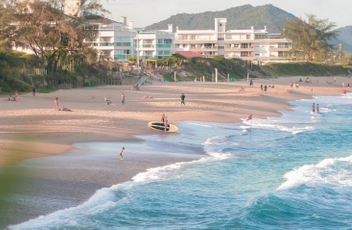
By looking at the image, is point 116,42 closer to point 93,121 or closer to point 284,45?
point 93,121

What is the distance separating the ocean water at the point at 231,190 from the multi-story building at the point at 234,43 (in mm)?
94493

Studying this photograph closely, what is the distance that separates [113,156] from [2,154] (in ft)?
12.2

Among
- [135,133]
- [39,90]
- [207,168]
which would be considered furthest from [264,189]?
[39,90]

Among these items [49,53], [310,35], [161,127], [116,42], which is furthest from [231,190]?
[310,35]

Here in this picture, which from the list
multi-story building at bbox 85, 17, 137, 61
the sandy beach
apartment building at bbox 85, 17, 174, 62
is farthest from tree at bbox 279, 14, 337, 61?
the sandy beach

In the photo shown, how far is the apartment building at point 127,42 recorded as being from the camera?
8181 cm

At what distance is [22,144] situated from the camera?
69.2ft

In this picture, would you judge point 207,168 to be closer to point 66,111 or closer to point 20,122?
point 20,122

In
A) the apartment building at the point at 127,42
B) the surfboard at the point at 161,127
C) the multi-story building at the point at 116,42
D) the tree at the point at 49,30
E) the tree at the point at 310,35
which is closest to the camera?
the surfboard at the point at 161,127

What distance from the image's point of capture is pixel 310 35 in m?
114

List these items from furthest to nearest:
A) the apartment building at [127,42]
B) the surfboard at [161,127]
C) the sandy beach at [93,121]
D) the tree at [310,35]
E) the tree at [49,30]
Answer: the tree at [310,35] < the apartment building at [127,42] < the tree at [49,30] < the surfboard at [161,127] < the sandy beach at [93,121]

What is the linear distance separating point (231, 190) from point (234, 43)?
107 meters

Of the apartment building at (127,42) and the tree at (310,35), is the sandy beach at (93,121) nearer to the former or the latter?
the apartment building at (127,42)

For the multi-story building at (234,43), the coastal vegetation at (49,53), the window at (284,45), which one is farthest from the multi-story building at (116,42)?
the window at (284,45)
